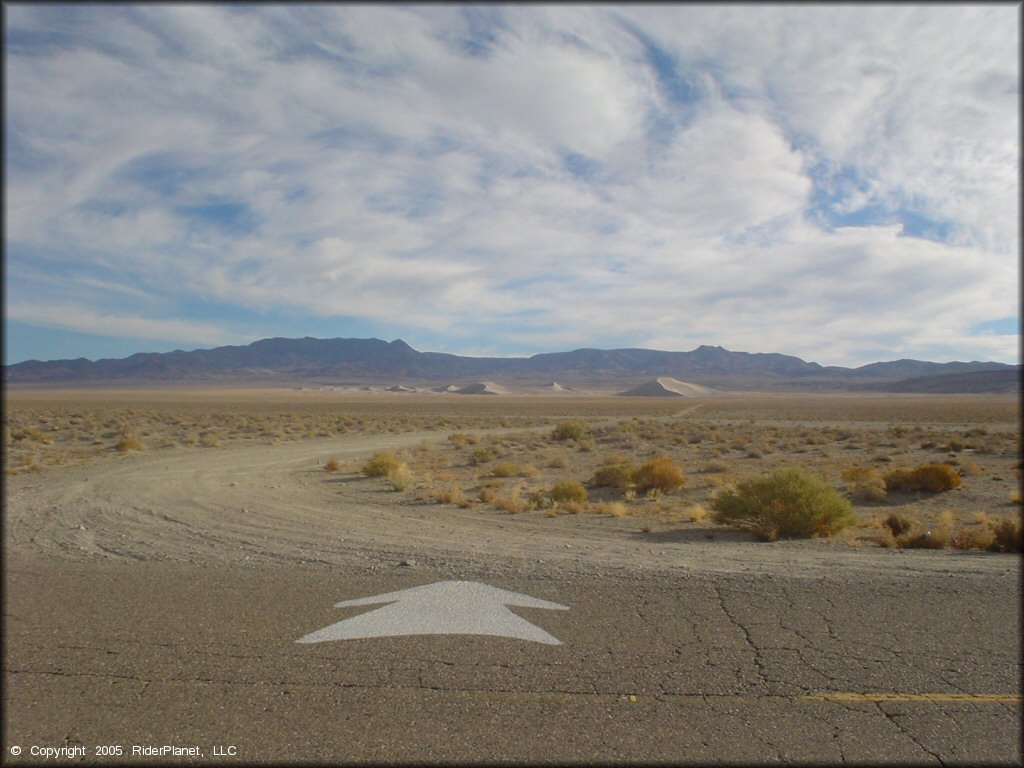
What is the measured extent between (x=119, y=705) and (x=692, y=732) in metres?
3.94

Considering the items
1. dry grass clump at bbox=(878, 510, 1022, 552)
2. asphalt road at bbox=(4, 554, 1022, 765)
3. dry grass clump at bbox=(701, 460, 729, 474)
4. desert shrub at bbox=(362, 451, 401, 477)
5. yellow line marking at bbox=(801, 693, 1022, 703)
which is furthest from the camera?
dry grass clump at bbox=(701, 460, 729, 474)

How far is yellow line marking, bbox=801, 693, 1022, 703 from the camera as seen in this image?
4.50 meters

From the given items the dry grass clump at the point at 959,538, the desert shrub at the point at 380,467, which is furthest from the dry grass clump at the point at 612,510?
the desert shrub at the point at 380,467

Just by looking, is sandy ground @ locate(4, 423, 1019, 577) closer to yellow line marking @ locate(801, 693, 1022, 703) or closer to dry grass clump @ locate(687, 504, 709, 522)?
dry grass clump @ locate(687, 504, 709, 522)

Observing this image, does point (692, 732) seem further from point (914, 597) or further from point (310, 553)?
point (310, 553)

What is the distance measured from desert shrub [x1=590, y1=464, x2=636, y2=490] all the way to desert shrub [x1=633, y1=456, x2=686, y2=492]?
0.83ft

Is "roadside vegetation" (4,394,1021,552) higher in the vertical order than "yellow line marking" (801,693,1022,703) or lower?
lower

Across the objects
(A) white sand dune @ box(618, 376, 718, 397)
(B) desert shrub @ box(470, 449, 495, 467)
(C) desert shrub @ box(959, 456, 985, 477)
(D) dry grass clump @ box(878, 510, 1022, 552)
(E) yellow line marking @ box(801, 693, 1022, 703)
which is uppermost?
(A) white sand dune @ box(618, 376, 718, 397)

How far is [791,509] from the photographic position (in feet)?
40.6

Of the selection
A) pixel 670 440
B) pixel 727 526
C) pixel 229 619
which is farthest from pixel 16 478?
pixel 670 440

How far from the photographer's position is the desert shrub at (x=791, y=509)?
12.2m

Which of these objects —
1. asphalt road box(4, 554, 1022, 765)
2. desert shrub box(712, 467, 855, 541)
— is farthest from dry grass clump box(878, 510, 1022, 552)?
asphalt road box(4, 554, 1022, 765)

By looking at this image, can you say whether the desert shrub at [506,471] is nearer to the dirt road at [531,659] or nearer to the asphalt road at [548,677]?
the dirt road at [531,659]

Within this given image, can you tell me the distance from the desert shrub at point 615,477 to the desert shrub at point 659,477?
25 cm
